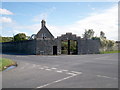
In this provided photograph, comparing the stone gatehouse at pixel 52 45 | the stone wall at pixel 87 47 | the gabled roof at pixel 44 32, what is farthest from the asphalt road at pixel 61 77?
the gabled roof at pixel 44 32

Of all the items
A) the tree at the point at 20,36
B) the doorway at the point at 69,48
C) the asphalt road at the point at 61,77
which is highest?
the tree at the point at 20,36

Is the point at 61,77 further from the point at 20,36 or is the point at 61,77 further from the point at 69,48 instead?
the point at 20,36

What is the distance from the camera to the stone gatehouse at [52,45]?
34.5m

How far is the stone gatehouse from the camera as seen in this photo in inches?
1357

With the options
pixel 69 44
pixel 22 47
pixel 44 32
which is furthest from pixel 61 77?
pixel 44 32

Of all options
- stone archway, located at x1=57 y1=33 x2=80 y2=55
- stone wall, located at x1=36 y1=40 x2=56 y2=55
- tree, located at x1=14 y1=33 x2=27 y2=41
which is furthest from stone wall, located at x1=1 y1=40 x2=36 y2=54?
tree, located at x1=14 y1=33 x2=27 y2=41

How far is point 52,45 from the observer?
3547 cm

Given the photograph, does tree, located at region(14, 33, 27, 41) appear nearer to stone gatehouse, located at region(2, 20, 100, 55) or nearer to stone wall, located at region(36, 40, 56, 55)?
stone gatehouse, located at region(2, 20, 100, 55)

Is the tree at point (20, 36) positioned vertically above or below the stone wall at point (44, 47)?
above

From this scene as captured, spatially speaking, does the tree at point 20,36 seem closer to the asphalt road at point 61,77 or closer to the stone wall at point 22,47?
the stone wall at point 22,47

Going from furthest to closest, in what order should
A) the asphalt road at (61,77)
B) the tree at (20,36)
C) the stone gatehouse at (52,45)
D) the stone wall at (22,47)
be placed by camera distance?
the tree at (20,36)
the stone wall at (22,47)
the stone gatehouse at (52,45)
the asphalt road at (61,77)

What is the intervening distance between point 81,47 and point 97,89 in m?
33.0

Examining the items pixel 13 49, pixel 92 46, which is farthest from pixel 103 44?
pixel 13 49

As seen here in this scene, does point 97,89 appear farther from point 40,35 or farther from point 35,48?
point 40,35
